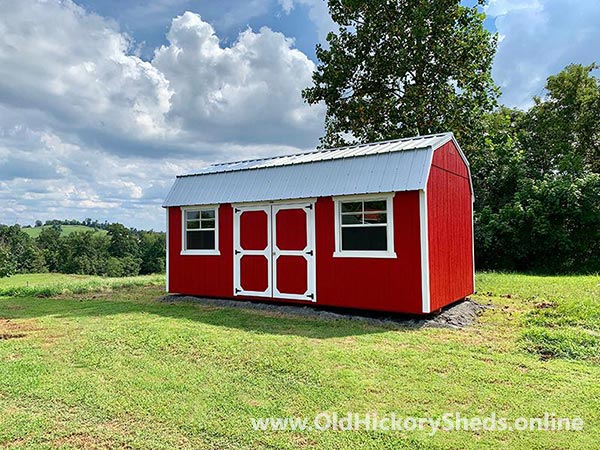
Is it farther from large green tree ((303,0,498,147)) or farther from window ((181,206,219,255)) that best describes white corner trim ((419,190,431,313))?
large green tree ((303,0,498,147))

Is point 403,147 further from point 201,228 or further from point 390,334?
point 201,228

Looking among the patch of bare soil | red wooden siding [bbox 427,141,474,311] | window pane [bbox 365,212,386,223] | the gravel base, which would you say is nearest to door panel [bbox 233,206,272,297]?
the gravel base

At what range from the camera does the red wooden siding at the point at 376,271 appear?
699 cm

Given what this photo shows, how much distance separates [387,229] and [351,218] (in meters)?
0.76

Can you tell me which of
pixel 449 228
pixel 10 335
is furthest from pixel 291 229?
pixel 10 335

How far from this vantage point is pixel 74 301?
32.5 feet

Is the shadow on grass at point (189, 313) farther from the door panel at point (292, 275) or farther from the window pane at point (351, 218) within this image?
the window pane at point (351, 218)

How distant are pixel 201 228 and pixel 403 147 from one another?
5.12 m

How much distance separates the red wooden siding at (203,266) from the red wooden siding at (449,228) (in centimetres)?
446

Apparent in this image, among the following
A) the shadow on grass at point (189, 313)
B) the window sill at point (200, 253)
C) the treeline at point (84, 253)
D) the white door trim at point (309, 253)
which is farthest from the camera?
the treeline at point (84, 253)

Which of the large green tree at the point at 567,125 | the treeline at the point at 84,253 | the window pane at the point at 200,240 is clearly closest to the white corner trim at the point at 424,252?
the window pane at the point at 200,240

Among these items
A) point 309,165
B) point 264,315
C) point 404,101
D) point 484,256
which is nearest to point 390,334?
point 264,315

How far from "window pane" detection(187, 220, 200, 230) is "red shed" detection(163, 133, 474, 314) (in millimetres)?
25

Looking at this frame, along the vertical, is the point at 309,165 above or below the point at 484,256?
above
